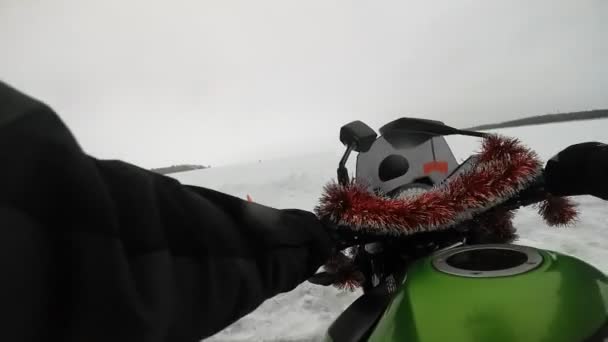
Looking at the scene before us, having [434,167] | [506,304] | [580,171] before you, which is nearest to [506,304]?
[506,304]

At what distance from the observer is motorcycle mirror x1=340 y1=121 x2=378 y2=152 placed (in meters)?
0.69

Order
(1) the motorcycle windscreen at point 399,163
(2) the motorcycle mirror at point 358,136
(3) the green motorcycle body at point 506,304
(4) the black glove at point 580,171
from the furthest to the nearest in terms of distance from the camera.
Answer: (1) the motorcycle windscreen at point 399,163, (2) the motorcycle mirror at point 358,136, (4) the black glove at point 580,171, (3) the green motorcycle body at point 506,304

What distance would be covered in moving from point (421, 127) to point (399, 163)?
0.10 metres

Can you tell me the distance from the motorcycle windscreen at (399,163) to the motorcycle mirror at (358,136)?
0.37 ft

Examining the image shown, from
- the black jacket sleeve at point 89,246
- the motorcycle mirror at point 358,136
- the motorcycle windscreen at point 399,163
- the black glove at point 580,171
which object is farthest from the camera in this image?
Result: the motorcycle windscreen at point 399,163

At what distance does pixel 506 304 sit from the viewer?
13.4 inches

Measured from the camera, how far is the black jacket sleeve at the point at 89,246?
180 mm

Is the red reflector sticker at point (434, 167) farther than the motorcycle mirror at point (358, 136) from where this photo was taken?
Yes

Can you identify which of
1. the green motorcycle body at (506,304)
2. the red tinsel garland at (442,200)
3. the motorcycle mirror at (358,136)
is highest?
the motorcycle mirror at (358,136)

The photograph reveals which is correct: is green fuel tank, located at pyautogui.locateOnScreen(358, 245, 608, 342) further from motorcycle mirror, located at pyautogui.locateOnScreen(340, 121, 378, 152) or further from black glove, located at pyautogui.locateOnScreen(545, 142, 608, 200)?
motorcycle mirror, located at pyautogui.locateOnScreen(340, 121, 378, 152)

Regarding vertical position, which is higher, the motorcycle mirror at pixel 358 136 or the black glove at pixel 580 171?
the motorcycle mirror at pixel 358 136

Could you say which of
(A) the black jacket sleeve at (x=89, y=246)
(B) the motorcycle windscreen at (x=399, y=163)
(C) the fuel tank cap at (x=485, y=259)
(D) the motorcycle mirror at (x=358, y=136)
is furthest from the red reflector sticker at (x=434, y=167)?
(A) the black jacket sleeve at (x=89, y=246)

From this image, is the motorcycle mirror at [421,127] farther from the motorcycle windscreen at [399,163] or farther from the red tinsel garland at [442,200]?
the red tinsel garland at [442,200]

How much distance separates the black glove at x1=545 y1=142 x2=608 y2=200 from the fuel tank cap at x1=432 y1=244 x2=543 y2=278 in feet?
0.49
